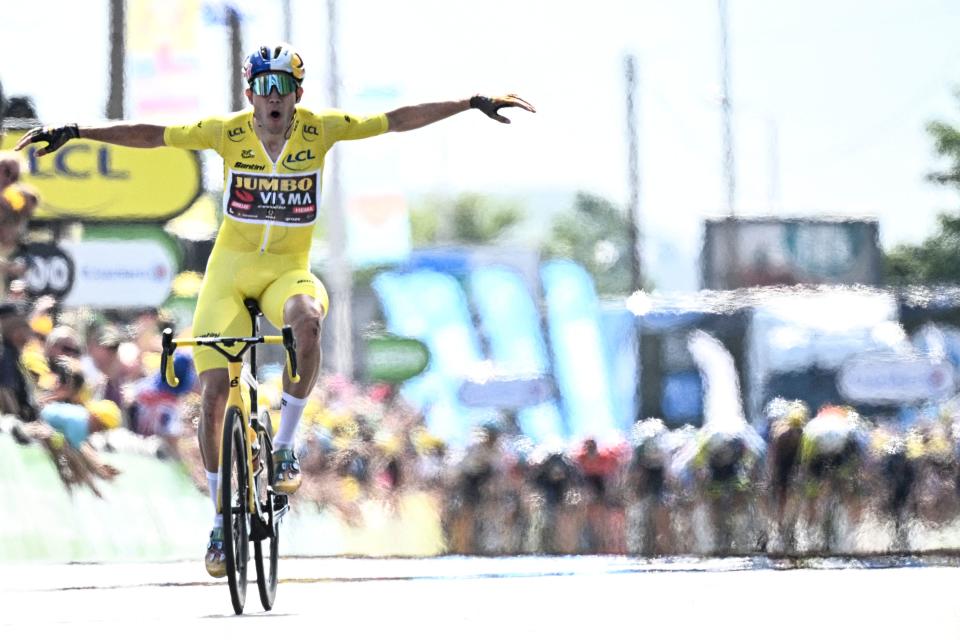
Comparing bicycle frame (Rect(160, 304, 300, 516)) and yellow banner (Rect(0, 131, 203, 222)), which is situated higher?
yellow banner (Rect(0, 131, 203, 222))

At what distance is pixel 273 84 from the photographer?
380 inches

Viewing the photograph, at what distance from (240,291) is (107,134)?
927 millimetres

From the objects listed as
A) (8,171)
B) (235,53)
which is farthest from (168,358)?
(235,53)

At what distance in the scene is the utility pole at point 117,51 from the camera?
23859 millimetres

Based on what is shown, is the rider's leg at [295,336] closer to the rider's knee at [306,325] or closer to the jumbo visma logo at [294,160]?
the rider's knee at [306,325]

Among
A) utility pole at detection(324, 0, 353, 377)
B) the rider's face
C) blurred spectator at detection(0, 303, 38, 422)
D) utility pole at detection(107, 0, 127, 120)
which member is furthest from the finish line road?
utility pole at detection(107, 0, 127, 120)

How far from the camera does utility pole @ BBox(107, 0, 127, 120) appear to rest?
78.3 feet

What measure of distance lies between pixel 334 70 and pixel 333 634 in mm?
17800

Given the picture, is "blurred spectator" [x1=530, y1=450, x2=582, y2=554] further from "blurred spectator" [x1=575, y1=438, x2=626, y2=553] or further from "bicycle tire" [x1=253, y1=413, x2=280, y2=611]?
"bicycle tire" [x1=253, y1=413, x2=280, y2=611]

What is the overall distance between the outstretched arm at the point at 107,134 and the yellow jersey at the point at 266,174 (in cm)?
7

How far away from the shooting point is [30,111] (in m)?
19.6

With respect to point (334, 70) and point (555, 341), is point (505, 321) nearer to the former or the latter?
point (555, 341)

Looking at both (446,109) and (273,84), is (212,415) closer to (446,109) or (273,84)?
(273,84)

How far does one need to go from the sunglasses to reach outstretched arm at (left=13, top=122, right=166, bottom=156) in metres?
0.50
